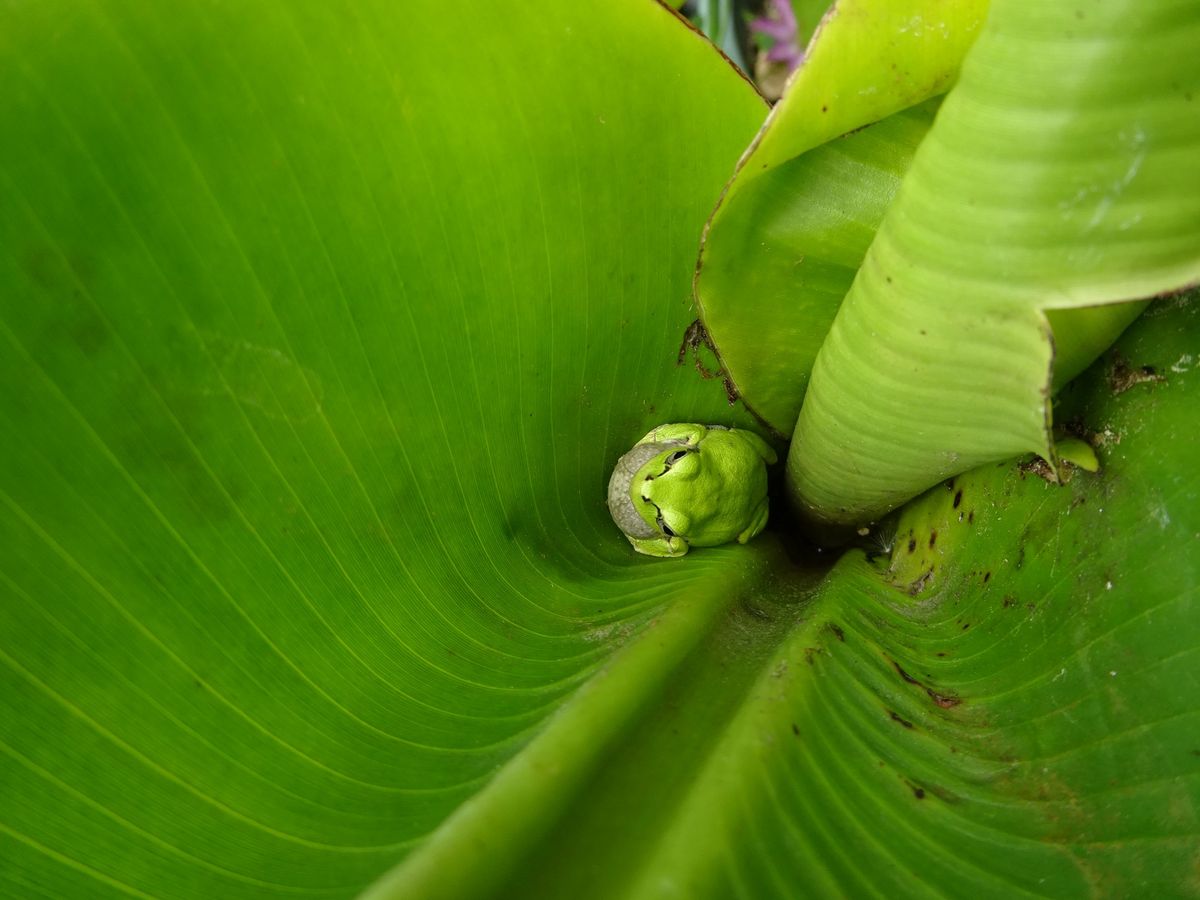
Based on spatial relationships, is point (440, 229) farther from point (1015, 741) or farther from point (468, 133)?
point (1015, 741)

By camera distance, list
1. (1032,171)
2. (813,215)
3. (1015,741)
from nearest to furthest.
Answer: (1032,171) → (1015,741) → (813,215)

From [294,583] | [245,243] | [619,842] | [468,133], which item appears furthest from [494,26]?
[619,842]

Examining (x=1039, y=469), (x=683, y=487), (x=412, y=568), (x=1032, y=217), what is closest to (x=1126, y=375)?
(x=1039, y=469)

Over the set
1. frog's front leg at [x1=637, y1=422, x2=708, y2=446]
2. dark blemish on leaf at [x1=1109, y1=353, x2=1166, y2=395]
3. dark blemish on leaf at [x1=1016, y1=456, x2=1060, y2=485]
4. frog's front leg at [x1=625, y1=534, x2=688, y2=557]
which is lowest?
frog's front leg at [x1=625, y1=534, x2=688, y2=557]

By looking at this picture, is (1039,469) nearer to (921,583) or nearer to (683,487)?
(921,583)

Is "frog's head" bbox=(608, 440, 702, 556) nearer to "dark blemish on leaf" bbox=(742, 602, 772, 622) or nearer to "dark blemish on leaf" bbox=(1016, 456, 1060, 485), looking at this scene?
"dark blemish on leaf" bbox=(742, 602, 772, 622)

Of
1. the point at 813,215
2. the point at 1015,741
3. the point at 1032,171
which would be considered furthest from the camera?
the point at 813,215

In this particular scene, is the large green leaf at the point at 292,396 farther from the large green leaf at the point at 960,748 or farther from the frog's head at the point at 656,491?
the frog's head at the point at 656,491

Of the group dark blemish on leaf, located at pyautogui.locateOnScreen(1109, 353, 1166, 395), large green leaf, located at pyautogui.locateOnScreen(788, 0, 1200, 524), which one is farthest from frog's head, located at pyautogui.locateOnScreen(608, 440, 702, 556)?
dark blemish on leaf, located at pyautogui.locateOnScreen(1109, 353, 1166, 395)
